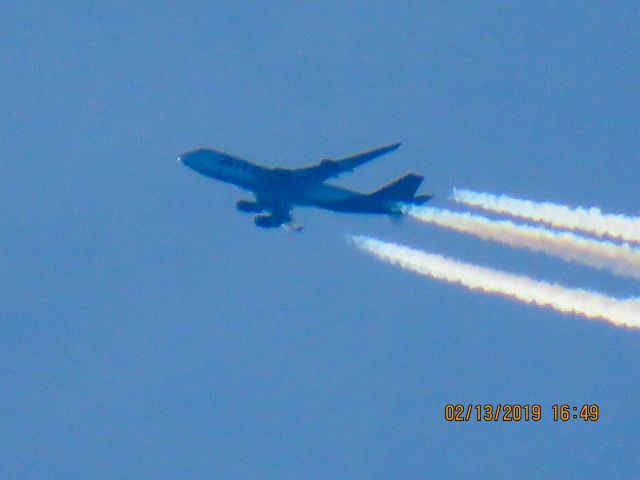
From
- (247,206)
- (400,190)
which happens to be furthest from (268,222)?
(400,190)

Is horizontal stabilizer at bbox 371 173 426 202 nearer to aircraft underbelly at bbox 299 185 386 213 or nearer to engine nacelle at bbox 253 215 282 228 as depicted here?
aircraft underbelly at bbox 299 185 386 213

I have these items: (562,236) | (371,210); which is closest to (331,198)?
(371,210)

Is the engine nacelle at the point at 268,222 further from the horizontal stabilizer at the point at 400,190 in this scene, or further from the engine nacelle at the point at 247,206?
the horizontal stabilizer at the point at 400,190

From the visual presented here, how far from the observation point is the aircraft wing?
82.9m

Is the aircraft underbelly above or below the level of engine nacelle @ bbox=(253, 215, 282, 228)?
above

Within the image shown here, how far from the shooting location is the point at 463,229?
8481cm

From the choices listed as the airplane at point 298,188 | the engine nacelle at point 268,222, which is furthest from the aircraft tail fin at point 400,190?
the engine nacelle at point 268,222

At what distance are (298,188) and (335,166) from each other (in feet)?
13.2

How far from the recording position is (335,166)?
85000 millimetres

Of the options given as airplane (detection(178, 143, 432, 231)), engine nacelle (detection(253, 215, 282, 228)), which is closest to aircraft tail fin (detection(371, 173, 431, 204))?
airplane (detection(178, 143, 432, 231))

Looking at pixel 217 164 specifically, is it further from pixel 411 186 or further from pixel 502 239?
pixel 502 239

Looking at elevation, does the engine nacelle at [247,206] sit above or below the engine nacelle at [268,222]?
above

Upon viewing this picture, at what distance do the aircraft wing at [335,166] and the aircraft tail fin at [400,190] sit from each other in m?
2.86

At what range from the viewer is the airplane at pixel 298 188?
3364 inches
